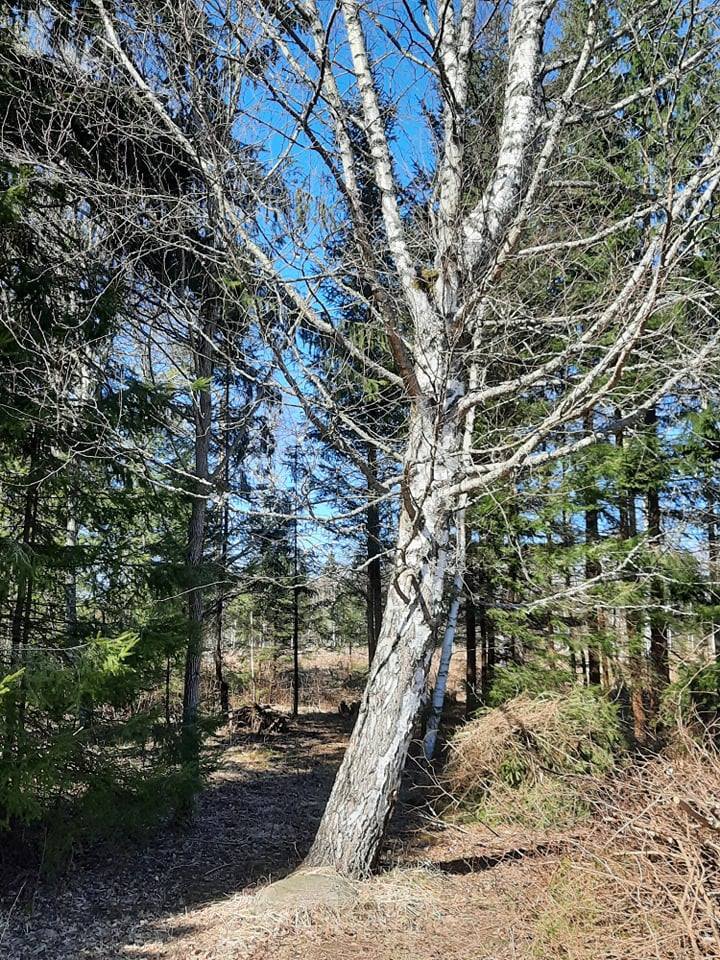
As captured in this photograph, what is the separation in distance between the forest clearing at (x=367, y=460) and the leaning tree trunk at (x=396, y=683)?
0.03 m

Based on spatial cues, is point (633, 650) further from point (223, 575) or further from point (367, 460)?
point (223, 575)

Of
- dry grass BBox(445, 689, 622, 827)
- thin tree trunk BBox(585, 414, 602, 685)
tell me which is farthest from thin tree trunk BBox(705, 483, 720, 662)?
dry grass BBox(445, 689, 622, 827)

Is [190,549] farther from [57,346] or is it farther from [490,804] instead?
[490,804]

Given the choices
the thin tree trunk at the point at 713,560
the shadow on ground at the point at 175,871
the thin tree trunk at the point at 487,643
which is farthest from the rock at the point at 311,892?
the thin tree trunk at the point at 713,560

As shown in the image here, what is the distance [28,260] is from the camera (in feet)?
21.7

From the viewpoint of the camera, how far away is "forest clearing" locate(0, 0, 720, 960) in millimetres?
4539

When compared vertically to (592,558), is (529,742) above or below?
below

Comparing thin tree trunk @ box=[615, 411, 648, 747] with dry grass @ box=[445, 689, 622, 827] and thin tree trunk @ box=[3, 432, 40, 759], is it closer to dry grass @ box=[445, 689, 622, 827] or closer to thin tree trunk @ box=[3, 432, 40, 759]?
dry grass @ box=[445, 689, 622, 827]

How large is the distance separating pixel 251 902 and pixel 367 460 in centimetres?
364

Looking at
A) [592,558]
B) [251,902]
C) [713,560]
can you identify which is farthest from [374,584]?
[251,902]

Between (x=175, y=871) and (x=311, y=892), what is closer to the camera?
(x=311, y=892)

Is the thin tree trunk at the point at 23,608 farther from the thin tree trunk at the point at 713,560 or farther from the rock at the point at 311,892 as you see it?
the thin tree trunk at the point at 713,560

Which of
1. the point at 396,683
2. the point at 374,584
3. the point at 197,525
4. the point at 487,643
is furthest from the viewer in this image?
the point at 374,584

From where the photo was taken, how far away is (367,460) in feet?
20.9
